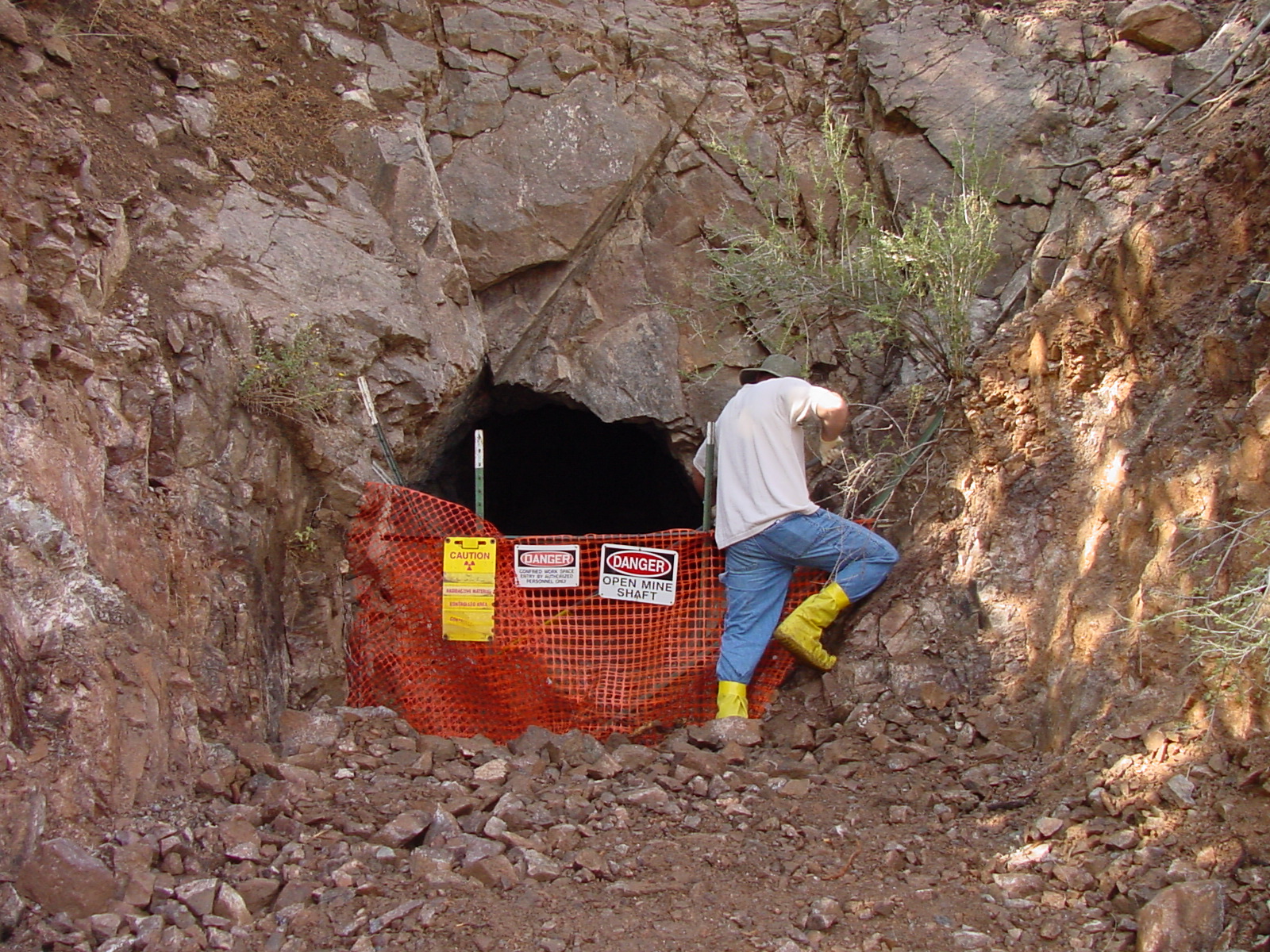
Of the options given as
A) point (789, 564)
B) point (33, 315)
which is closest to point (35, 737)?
point (33, 315)

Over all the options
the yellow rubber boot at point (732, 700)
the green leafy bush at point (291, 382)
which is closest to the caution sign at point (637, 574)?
the yellow rubber boot at point (732, 700)

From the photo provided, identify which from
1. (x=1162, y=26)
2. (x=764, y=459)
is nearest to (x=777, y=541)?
(x=764, y=459)

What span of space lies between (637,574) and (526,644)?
25.0 inches

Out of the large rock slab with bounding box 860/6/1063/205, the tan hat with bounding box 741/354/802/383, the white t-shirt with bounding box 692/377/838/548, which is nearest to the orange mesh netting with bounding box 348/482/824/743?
the white t-shirt with bounding box 692/377/838/548

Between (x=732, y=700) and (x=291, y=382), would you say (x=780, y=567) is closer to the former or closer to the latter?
(x=732, y=700)

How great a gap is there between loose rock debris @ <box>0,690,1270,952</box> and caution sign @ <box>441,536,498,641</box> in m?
0.73

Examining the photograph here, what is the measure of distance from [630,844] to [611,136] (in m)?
4.43

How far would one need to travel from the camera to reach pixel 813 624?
15.8 ft

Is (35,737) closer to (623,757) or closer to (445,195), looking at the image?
(623,757)

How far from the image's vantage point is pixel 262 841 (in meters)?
3.46

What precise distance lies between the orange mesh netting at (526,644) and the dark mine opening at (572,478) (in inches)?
84.7

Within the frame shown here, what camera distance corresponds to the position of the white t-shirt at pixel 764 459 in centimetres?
483

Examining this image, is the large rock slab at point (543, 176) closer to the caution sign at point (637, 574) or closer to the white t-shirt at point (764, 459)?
the white t-shirt at point (764, 459)

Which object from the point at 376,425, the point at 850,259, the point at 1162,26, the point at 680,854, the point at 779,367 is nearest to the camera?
the point at 680,854
